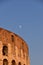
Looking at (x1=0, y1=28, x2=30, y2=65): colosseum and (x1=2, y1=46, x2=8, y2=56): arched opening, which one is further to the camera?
(x1=2, y1=46, x2=8, y2=56): arched opening

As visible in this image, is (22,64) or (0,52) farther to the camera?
(22,64)

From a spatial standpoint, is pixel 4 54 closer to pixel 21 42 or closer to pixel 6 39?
pixel 6 39

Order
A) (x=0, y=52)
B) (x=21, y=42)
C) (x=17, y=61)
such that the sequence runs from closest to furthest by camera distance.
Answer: (x=0, y=52), (x=17, y=61), (x=21, y=42)

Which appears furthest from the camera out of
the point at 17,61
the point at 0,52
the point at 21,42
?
the point at 21,42

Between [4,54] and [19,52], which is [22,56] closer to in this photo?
[19,52]

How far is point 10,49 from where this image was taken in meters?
14.0

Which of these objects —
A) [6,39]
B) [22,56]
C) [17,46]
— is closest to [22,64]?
[22,56]

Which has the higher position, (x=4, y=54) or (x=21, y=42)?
(x=21, y=42)

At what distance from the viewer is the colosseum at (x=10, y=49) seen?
13742 millimetres

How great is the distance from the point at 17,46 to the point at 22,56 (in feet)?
3.47

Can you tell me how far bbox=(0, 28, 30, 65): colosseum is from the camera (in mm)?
13742

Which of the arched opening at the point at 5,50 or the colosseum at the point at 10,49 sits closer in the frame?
the colosseum at the point at 10,49

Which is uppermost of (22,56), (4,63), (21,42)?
(21,42)

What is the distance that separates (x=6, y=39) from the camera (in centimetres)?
1403
